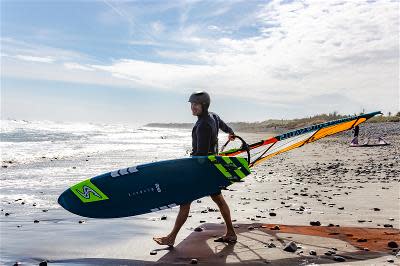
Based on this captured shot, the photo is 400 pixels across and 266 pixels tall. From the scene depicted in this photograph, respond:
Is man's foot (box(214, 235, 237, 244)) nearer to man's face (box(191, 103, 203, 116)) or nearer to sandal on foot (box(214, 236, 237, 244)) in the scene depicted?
sandal on foot (box(214, 236, 237, 244))

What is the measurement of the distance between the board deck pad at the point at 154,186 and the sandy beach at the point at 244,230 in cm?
42

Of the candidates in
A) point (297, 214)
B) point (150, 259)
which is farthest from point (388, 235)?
point (150, 259)

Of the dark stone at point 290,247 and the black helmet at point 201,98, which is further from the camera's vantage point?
the black helmet at point 201,98

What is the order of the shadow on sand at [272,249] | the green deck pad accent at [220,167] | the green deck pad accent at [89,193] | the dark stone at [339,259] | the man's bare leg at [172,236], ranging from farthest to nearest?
the green deck pad accent at [89,193]
the green deck pad accent at [220,167]
the man's bare leg at [172,236]
the shadow on sand at [272,249]
the dark stone at [339,259]

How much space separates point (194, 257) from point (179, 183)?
1.14 meters

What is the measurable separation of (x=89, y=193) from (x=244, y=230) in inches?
91.7

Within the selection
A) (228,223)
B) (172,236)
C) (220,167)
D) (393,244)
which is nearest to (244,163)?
(220,167)

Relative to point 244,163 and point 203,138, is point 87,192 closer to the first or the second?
point 203,138

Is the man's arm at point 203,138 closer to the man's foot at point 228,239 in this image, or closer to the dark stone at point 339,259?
the man's foot at point 228,239

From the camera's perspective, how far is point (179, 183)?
554 cm

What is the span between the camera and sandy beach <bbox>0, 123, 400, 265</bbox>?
15.4 ft

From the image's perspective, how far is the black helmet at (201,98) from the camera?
5277 millimetres

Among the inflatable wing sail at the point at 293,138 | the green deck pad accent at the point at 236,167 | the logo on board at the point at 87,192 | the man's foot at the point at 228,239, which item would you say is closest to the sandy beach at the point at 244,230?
the man's foot at the point at 228,239

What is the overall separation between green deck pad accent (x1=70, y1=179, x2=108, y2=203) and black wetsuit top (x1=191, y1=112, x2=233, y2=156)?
1.49 m
